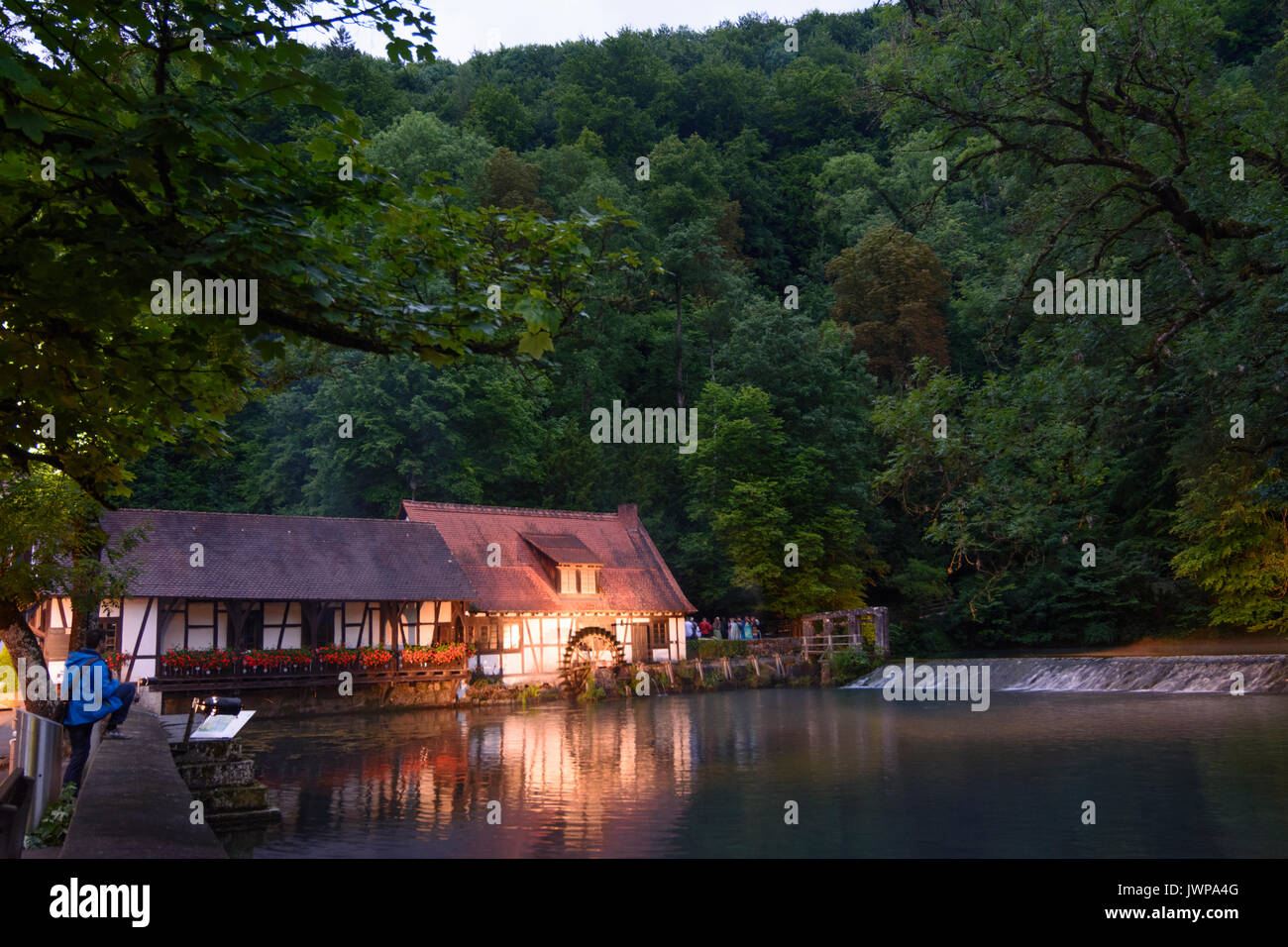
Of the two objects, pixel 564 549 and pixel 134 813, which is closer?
pixel 134 813

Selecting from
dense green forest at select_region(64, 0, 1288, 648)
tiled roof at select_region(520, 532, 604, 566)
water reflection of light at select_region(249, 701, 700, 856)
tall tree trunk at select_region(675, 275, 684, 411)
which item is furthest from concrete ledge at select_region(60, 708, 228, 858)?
tall tree trunk at select_region(675, 275, 684, 411)

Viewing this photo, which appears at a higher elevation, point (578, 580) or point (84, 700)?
point (578, 580)

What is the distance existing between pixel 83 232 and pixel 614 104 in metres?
78.8

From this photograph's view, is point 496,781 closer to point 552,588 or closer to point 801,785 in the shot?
point 801,785

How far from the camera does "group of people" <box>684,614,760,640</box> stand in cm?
4741

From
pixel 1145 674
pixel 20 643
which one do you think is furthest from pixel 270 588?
pixel 1145 674

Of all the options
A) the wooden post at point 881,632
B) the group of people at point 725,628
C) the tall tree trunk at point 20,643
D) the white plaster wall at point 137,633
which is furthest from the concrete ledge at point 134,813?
the wooden post at point 881,632

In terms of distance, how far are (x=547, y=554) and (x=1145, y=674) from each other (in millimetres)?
20980

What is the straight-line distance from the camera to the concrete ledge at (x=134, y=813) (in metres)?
6.50

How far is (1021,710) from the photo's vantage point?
28.2m

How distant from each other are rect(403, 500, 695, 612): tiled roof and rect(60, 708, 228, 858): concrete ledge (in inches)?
1114

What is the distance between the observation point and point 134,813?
762cm

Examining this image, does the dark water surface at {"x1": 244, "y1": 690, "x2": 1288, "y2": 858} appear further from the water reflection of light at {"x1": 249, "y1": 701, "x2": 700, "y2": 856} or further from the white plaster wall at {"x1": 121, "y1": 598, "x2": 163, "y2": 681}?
the white plaster wall at {"x1": 121, "y1": 598, "x2": 163, "y2": 681}

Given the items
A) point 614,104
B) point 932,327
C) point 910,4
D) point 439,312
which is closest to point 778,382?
point 932,327
